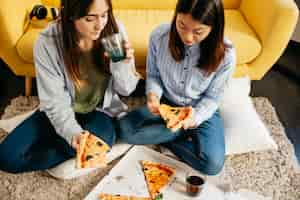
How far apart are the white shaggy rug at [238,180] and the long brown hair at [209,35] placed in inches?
18.2

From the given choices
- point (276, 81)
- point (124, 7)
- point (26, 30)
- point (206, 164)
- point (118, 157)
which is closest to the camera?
point (206, 164)

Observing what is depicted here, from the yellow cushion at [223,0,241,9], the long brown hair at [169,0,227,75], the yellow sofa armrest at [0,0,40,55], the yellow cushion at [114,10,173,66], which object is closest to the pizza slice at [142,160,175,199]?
the long brown hair at [169,0,227,75]

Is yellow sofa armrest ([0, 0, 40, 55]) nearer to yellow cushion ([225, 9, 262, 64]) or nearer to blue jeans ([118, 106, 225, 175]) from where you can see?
blue jeans ([118, 106, 225, 175])

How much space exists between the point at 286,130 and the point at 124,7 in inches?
→ 43.2

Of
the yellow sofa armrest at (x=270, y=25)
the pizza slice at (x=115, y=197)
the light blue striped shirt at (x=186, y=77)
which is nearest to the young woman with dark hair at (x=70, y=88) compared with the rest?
the light blue striped shirt at (x=186, y=77)

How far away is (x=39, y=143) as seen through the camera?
1.57 m

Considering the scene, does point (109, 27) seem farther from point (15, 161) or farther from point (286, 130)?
point (286, 130)

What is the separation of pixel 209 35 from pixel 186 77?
22 centimetres

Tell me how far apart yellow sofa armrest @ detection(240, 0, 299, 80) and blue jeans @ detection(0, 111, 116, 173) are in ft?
2.92

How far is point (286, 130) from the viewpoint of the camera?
197 cm

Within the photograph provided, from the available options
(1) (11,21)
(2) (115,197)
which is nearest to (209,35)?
(2) (115,197)

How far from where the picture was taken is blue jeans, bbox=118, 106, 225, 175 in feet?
5.09

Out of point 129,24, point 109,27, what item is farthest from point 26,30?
point 109,27

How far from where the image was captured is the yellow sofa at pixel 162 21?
181 centimetres
